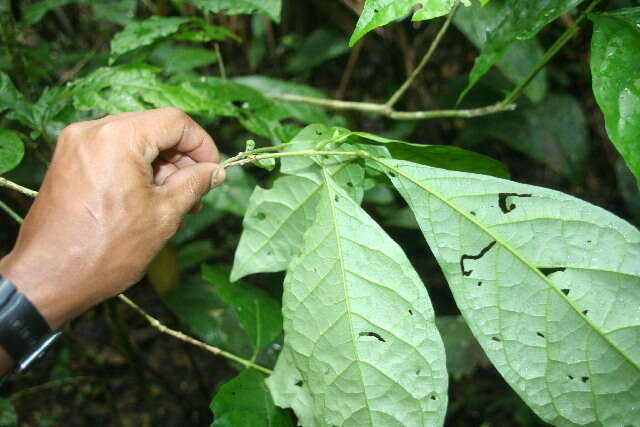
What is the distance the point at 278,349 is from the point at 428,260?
41.8 inches

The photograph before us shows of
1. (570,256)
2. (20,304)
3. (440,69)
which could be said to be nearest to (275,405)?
(20,304)

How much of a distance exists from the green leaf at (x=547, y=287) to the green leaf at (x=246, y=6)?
691 millimetres

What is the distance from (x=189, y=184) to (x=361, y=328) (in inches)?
15.1

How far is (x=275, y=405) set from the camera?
39.4 inches

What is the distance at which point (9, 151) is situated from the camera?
1.00 m

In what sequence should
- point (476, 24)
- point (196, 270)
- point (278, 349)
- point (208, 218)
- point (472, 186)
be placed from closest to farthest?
1. point (472, 186)
2. point (476, 24)
3. point (278, 349)
4. point (208, 218)
5. point (196, 270)

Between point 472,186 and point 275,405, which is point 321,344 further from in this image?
point 472,186

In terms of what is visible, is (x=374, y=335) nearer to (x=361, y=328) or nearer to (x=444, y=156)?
(x=361, y=328)

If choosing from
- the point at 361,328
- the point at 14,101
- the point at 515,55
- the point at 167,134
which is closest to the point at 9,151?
the point at 14,101

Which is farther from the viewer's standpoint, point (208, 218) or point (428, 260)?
point (428, 260)

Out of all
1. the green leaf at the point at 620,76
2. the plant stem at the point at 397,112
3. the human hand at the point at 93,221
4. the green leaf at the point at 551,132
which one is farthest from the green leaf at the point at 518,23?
the green leaf at the point at 551,132

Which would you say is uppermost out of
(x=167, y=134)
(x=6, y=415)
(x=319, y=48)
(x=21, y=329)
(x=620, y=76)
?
(x=620, y=76)

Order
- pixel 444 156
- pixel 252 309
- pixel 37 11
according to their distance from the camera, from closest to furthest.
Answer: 1. pixel 444 156
2. pixel 252 309
3. pixel 37 11

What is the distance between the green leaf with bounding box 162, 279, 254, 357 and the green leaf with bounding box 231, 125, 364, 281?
27.0 inches
